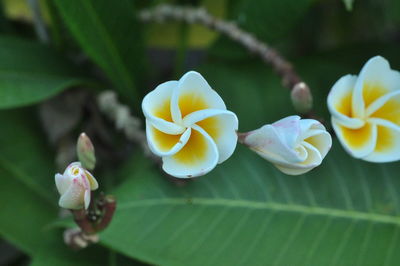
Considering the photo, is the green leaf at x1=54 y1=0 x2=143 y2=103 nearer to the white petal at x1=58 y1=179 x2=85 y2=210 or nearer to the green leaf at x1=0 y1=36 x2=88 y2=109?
the green leaf at x1=0 y1=36 x2=88 y2=109

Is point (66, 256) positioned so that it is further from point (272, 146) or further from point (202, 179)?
point (272, 146)

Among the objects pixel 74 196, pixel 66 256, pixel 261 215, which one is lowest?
pixel 66 256

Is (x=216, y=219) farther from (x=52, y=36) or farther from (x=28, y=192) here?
(x=52, y=36)

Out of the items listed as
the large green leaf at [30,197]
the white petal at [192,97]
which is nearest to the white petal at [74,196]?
the white petal at [192,97]

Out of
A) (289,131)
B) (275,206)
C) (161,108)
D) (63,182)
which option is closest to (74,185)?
(63,182)

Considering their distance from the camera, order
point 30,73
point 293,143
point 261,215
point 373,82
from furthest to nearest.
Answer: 1. point 30,73
2. point 261,215
3. point 373,82
4. point 293,143

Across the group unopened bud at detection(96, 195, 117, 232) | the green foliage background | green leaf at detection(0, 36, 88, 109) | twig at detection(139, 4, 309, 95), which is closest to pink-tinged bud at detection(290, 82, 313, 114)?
twig at detection(139, 4, 309, 95)
